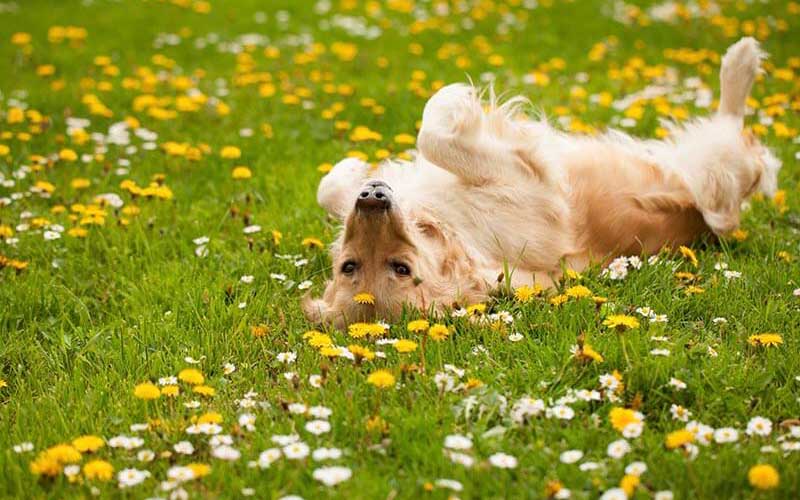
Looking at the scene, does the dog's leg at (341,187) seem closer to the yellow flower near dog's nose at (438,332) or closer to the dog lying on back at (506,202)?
the dog lying on back at (506,202)

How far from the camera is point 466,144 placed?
467cm

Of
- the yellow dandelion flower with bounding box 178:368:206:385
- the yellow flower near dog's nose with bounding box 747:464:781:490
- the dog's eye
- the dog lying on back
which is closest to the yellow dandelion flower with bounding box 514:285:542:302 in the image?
the dog lying on back

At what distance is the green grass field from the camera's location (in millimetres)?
2965

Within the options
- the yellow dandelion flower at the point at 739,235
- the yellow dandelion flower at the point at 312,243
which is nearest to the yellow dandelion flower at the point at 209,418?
the yellow dandelion flower at the point at 312,243

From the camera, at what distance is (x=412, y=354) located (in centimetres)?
372

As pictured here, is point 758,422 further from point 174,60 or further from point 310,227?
point 174,60

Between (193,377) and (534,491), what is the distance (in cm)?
124

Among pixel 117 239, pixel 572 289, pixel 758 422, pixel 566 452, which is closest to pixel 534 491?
pixel 566 452

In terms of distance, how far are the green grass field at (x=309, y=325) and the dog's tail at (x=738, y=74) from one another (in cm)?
55

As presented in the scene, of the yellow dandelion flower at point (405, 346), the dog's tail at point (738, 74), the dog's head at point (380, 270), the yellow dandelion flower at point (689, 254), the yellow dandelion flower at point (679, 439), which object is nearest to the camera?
the yellow dandelion flower at point (679, 439)

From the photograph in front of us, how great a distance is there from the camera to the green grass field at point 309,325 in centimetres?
296

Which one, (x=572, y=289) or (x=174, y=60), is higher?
(x=174, y=60)

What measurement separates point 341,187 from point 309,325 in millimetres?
1069

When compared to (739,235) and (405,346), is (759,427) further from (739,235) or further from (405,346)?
(739,235)
